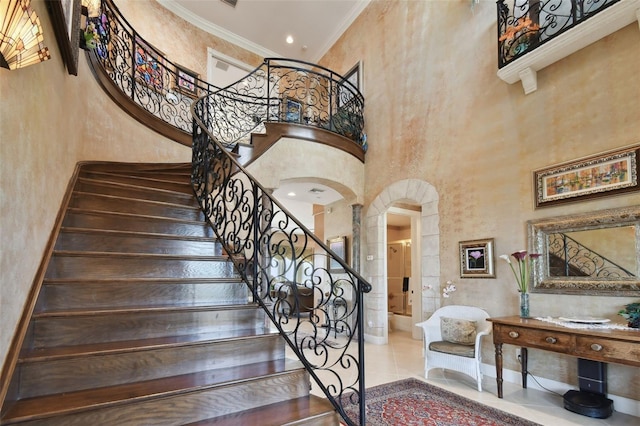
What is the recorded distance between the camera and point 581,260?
3486mm

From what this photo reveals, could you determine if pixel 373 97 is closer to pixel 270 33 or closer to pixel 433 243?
pixel 433 243

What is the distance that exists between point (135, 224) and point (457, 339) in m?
3.67

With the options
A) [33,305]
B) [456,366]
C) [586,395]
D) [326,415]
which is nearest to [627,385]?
[586,395]

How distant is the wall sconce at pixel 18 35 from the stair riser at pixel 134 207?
1972 mm

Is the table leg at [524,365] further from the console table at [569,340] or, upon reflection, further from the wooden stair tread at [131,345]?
the wooden stair tread at [131,345]

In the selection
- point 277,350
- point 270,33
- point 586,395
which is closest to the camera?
point 277,350

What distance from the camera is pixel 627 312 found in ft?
9.85

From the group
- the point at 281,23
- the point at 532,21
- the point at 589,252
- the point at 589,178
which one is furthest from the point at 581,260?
the point at 281,23

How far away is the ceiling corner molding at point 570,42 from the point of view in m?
3.22

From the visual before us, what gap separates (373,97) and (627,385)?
220 inches

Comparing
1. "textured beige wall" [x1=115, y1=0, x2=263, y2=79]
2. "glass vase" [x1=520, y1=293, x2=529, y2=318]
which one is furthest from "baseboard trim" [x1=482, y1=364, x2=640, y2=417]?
"textured beige wall" [x1=115, y1=0, x2=263, y2=79]

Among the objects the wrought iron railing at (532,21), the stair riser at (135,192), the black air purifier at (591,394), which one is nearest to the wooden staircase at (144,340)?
the stair riser at (135,192)

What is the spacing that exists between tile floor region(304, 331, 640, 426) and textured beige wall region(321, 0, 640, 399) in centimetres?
30

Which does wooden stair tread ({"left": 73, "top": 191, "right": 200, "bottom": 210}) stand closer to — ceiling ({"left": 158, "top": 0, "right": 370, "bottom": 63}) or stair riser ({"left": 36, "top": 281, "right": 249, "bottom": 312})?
stair riser ({"left": 36, "top": 281, "right": 249, "bottom": 312})
